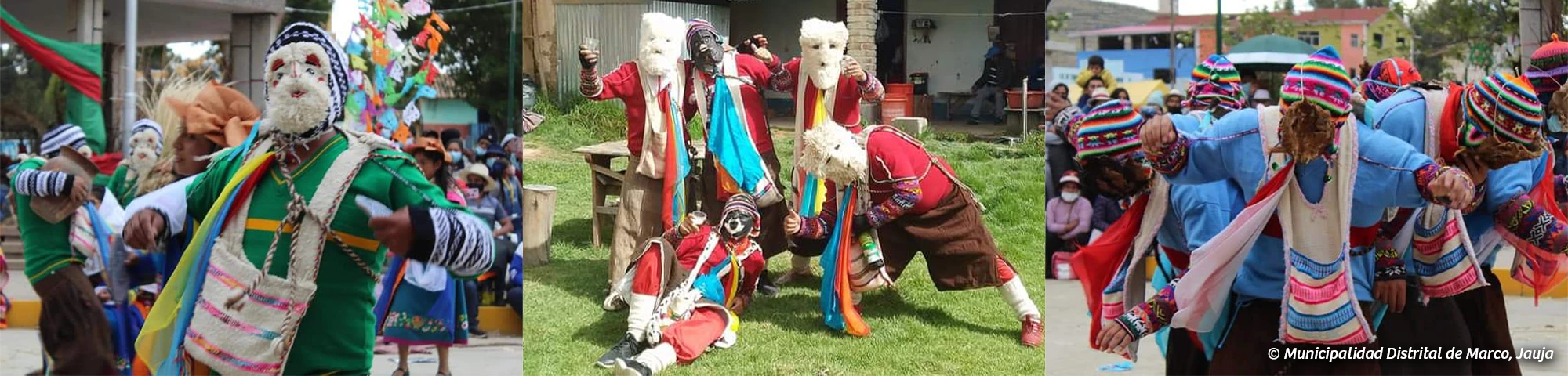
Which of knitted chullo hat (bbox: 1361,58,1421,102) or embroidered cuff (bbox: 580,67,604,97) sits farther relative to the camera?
knitted chullo hat (bbox: 1361,58,1421,102)

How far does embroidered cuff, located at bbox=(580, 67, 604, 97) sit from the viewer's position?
4.48 m

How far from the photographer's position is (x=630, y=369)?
4430 mm

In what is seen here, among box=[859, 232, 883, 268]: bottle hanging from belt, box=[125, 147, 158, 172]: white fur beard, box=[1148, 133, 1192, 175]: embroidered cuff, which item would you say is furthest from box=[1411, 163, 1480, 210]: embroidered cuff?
box=[125, 147, 158, 172]: white fur beard

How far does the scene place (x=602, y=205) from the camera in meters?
4.57

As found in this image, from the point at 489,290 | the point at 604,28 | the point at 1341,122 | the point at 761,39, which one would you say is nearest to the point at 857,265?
the point at 761,39

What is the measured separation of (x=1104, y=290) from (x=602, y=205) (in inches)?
58.7

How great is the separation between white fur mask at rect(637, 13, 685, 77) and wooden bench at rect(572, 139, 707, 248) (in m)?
0.24

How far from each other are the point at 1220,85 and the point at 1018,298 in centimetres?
88

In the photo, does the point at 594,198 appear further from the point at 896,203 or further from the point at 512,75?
the point at 512,75

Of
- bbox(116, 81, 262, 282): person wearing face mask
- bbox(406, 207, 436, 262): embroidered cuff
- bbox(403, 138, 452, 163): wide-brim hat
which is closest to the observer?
bbox(406, 207, 436, 262): embroidered cuff

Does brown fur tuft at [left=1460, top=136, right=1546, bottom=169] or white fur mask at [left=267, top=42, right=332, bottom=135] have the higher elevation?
white fur mask at [left=267, top=42, right=332, bottom=135]

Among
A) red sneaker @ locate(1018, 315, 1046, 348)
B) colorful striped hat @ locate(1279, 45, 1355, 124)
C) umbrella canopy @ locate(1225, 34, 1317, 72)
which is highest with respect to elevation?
umbrella canopy @ locate(1225, 34, 1317, 72)

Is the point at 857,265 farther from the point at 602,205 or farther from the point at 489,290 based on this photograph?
the point at 489,290

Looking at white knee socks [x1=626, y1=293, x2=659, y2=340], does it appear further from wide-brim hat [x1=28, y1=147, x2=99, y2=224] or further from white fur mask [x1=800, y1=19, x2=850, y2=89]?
wide-brim hat [x1=28, y1=147, x2=99, y2=224]
